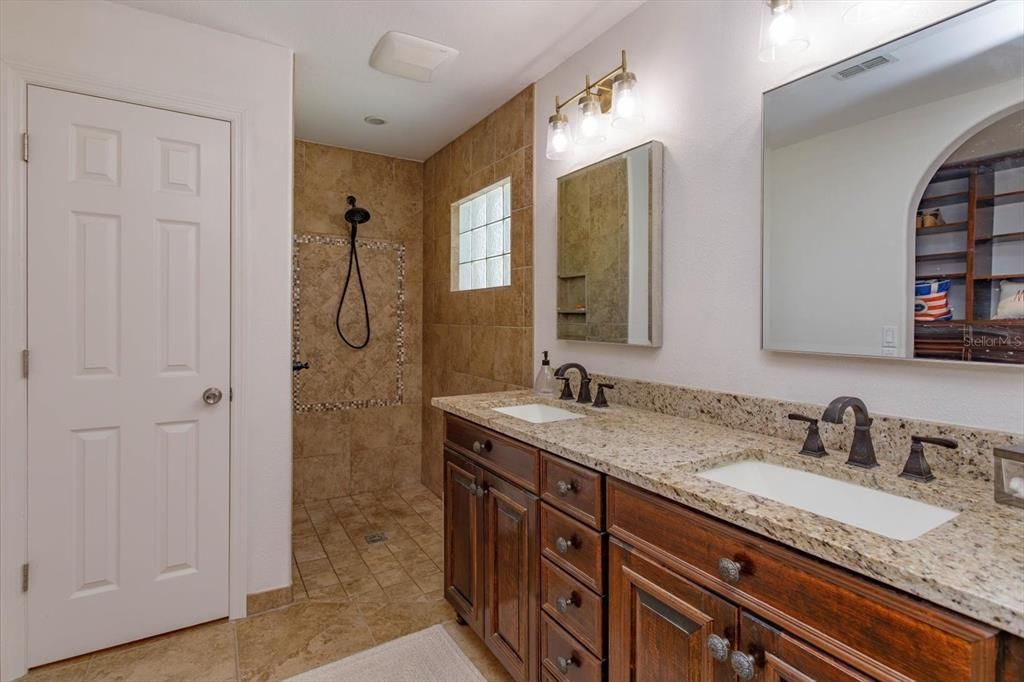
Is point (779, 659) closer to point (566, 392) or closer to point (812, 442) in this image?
point (812, 442)

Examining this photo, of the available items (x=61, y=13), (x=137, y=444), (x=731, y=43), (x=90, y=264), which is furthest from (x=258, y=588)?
(x=731, y=43)

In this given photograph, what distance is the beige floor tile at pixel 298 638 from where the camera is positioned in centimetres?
189

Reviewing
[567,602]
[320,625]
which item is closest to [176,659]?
[320,625]

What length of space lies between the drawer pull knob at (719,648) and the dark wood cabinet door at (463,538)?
39.3 inches

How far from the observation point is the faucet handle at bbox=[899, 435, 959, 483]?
1112 mm

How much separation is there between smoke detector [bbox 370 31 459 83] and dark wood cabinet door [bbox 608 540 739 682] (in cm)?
215

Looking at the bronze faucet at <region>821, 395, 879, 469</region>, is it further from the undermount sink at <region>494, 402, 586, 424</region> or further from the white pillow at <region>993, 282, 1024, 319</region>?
the undermount sink at <region>494, 402, 586, 424</region>

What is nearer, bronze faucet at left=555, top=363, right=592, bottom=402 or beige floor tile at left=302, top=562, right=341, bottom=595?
bronze faucet at left=555, top=363, right=592, bottom=402

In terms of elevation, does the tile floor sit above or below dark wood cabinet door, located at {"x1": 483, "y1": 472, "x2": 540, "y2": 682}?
below

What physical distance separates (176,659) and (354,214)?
2679mm

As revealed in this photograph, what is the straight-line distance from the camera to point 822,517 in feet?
2.97

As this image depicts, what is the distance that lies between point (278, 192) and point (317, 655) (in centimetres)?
190

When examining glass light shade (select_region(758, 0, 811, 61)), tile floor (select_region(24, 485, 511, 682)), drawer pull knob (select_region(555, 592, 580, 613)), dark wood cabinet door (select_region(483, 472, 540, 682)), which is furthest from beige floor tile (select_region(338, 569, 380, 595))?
glass light shade (select_region(758, 0, 811, 61))

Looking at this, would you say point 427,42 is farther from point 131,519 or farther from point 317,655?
point 317,655
